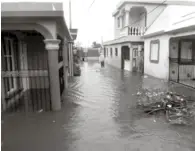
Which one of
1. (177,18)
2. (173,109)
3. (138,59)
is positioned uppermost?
(177,18)

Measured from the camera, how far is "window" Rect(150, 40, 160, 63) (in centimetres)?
1117

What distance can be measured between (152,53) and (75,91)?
21.6ft

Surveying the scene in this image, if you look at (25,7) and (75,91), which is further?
(75,91)

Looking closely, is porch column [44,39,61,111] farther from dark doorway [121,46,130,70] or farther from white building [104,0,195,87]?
dark doorway [121,46,130,70]

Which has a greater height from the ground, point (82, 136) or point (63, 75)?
point (63, 75)

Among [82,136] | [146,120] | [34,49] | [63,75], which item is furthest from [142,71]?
[82,136]

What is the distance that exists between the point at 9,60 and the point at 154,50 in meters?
8.71

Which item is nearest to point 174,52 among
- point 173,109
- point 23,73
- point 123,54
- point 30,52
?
point 173,109

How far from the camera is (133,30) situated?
51.0 feet

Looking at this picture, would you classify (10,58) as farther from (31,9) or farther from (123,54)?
(123,54)

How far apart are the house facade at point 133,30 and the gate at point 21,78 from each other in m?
8.76

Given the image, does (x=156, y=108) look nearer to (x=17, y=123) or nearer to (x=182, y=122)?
(x=182, y=122)

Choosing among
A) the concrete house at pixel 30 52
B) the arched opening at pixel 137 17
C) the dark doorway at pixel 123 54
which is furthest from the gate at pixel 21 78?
the arched opening at pixel 137 17

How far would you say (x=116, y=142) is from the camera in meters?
3.53
